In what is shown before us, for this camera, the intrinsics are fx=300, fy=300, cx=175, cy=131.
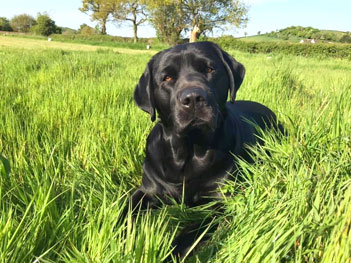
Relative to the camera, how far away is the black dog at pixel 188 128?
187 cm

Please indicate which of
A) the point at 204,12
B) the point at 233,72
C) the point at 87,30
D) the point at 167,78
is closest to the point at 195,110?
the point at 167,78

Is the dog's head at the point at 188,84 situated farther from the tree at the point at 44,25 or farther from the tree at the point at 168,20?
the tree at the point at 44,25

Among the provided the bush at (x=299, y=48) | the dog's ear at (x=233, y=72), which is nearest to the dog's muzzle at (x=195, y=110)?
the dog's ear at (x=233, y=72)

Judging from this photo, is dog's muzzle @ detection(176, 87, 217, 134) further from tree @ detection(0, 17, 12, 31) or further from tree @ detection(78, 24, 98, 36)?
tree @ detection(78, 24, 98, 36)

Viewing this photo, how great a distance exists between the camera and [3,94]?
141 inches

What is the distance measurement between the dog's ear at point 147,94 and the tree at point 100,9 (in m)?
53.0

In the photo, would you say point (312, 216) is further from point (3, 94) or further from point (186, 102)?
point (3, 94)

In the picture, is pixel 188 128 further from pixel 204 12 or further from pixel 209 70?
pixel 204 12

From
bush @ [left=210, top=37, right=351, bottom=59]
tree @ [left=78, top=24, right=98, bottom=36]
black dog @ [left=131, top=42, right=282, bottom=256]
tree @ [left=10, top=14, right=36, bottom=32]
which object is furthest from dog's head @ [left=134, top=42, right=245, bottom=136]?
tree @ [left=10, top=14, right=36, bottom=32]

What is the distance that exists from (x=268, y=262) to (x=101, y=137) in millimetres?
1791

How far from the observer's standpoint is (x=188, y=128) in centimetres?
187

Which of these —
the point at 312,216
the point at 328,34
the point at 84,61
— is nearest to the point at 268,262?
the point at 312,216

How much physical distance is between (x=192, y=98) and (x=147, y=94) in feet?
1.75

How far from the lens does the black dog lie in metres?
1.87
